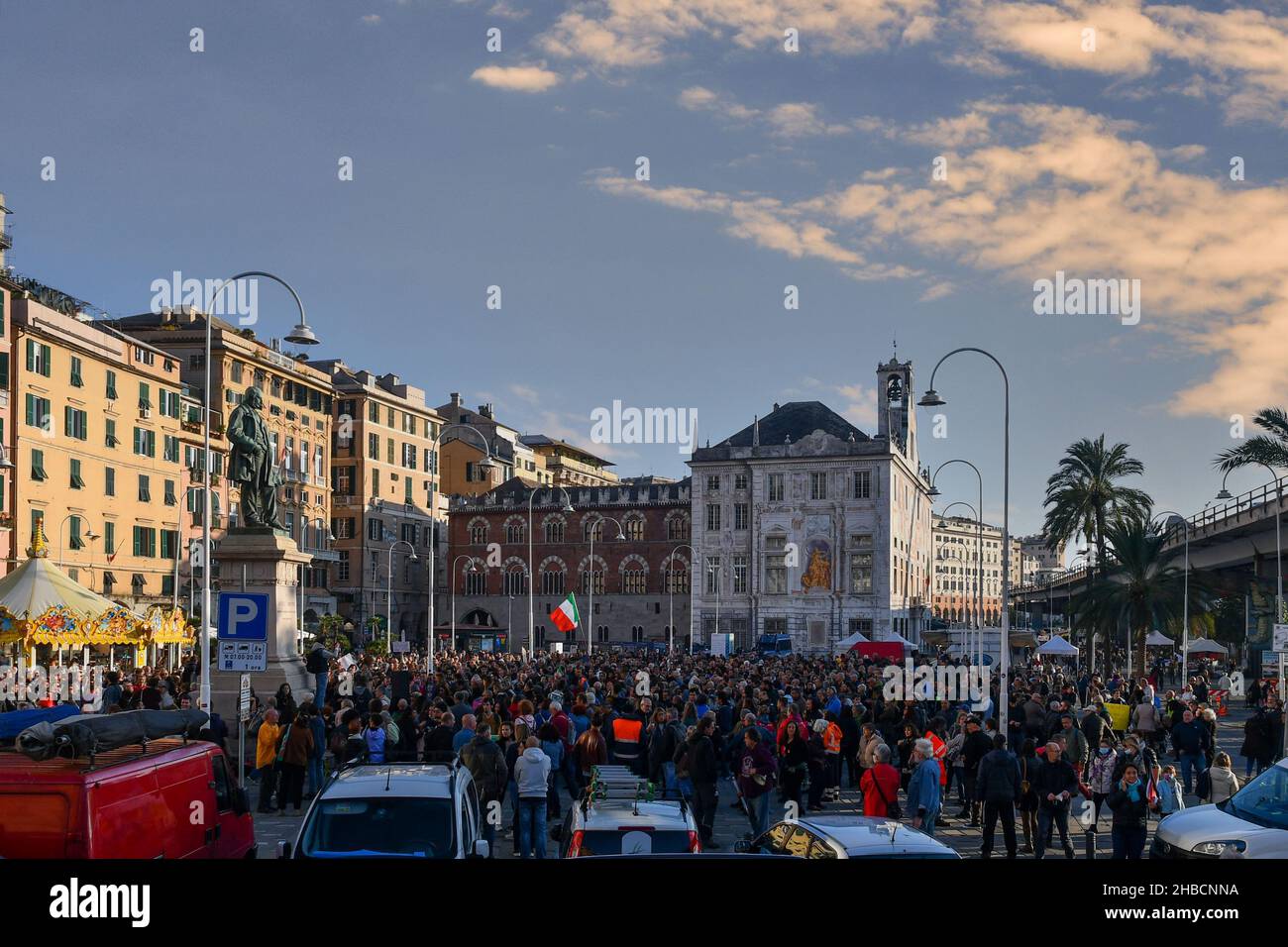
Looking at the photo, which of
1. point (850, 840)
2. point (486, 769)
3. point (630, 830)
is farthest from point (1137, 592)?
point (850, 840)

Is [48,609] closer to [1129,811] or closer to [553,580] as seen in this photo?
[1129,811]

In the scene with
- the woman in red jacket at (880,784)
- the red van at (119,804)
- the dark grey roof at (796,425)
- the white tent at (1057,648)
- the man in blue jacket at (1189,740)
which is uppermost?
the dark grey roof at (796,425)

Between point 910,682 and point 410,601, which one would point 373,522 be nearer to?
point 410,601

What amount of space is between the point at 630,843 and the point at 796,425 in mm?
89338

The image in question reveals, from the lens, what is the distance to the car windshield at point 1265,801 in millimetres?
11438

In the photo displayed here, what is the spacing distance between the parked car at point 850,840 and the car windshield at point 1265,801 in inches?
149

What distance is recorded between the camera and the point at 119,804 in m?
8.82

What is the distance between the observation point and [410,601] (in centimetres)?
10281

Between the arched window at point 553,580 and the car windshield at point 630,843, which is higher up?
the car windshield at point 630,843

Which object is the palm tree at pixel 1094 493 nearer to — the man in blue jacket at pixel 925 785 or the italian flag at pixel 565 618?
the italian flag at pixel 565 618

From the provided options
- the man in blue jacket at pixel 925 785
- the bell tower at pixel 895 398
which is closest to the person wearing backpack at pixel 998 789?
the man in blue jacket at pixel 925 785

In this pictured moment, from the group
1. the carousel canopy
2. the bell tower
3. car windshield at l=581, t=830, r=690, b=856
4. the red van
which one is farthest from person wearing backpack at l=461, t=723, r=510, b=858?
the bell tower
